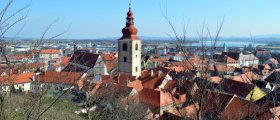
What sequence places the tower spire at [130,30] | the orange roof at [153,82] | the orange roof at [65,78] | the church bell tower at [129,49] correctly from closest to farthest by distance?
the orange roof at [65,78]
the orange roof at [153,82]
the tower spire at [130,30]
the church bell tower at [129,49]

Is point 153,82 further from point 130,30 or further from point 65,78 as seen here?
point 65,78

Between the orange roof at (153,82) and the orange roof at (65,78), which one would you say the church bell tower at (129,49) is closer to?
the orange roof at (153,82)

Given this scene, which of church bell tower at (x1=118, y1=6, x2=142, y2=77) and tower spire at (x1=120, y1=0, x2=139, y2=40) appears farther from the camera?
church bell tower at (x1=118, y1=6, x2=142, y2=77)

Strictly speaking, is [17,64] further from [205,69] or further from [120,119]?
[120,119]

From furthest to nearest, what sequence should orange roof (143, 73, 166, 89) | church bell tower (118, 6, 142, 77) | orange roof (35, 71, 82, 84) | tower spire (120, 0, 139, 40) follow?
1. church bell tower (118, 6, 142, 77)
2. tower spire (120, 0, 139, 40)
3. orange roof (143, 73, 166, 89)
4. orange roof (35, 71, 82, 84)

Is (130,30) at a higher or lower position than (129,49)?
higher

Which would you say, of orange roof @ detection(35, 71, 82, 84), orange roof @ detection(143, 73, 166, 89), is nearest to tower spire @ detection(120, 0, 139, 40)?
orange roof @ detection(143, 73, 166, 89)

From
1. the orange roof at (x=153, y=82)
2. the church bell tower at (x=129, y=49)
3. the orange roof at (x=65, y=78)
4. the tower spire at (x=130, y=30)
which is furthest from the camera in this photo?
the church bell tower at (x=129, y=49)

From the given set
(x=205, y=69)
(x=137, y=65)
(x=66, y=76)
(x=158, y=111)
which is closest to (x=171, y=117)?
(x=158, y=111)

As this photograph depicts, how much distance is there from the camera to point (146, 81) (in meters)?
29.8

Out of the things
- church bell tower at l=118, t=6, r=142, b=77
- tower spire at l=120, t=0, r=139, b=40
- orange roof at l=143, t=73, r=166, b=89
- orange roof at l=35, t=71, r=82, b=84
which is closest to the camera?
orange roof at l=35, t=71, r=82, b=84

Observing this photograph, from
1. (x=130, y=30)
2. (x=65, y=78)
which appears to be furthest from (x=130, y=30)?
(x=65, y=78)

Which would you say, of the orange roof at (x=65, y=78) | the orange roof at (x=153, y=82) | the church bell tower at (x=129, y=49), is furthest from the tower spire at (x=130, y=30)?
the orange roof at (x=65, y=78)

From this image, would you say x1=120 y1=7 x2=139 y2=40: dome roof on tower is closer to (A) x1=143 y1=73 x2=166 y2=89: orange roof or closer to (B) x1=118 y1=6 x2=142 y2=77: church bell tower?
(B) x1=118 y1=6 x2=142 y2=77: church bell tower
